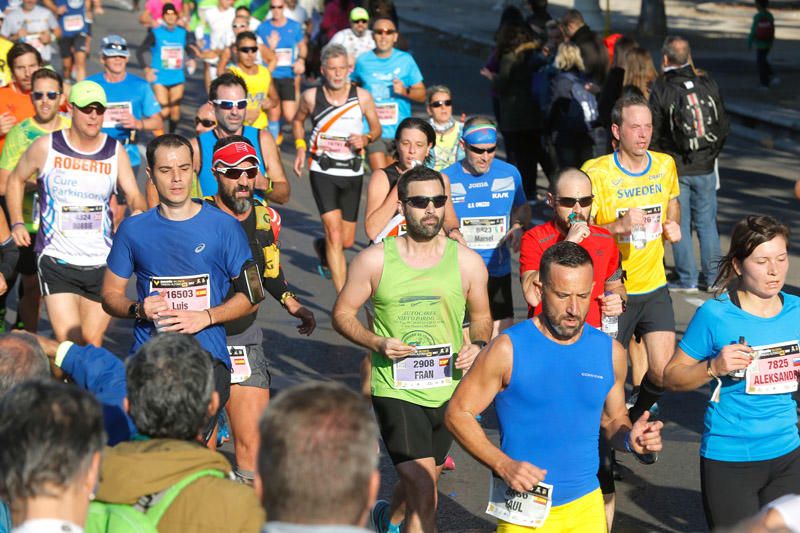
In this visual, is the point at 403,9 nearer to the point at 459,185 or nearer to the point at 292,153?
the point at 292,153

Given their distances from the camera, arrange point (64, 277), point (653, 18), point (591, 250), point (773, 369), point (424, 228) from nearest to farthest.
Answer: point (773, 369), point (424, 228), point (591, 250), point (64, 277), point (653, 18)

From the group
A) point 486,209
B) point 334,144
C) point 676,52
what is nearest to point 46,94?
point 334,144

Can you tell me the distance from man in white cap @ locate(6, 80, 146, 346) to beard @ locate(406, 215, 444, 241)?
91.4 inches

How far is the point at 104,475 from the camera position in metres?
3.68

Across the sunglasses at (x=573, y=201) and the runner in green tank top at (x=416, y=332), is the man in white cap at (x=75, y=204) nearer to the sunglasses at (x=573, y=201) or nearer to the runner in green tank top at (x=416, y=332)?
the runner in green tank top at (x=416, y=332)

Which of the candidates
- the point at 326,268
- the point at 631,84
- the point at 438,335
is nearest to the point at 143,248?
the point at 438,335

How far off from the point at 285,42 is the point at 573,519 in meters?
13.0

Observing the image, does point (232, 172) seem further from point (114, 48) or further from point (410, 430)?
point (114, 48)

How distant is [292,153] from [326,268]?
5982mm

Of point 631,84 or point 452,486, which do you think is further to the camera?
point 631,84

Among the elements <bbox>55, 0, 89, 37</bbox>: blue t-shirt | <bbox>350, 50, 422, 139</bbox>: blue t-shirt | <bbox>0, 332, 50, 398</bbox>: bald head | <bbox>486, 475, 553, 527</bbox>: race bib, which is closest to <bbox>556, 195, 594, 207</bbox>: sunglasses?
<bbox>486, 475, 553, 527</bbox>: race bib

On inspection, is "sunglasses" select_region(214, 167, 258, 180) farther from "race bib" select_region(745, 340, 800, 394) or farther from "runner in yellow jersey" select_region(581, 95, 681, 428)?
"race bib" select_region(745, 340, 800, 394)

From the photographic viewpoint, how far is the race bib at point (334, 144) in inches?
423

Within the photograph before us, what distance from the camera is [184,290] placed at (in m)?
6.17
